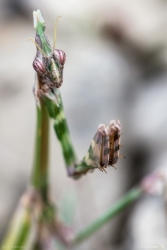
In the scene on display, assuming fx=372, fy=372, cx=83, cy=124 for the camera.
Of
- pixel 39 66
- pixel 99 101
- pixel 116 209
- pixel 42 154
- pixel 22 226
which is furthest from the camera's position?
pixel 99 101

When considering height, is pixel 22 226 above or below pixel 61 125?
below

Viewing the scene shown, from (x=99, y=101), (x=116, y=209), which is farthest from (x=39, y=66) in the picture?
(x=99, y=101)

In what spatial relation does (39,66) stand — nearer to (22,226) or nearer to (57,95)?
(57,95)

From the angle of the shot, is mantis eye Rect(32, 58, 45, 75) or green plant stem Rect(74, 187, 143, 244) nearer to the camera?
mantis eye Rect(32, 58, 45, 75)

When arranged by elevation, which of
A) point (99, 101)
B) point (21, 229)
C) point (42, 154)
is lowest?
point (21, 229)

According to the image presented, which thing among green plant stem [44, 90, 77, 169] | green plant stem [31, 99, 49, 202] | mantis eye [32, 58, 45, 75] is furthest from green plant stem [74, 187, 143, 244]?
mantis eye [32, 58, 45, 75]

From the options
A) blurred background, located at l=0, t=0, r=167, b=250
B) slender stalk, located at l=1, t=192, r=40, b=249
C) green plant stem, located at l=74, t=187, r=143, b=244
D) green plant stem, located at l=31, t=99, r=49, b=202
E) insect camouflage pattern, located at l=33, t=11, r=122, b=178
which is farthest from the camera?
blurred background, located at l=0, t=0, r=167, b=250

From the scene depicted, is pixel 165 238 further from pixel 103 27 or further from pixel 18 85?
pixel 103 27

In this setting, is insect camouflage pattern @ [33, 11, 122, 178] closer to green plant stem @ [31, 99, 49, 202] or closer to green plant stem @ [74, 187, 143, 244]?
green plant stem @ [31, 99, 49, 202]
